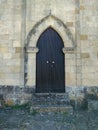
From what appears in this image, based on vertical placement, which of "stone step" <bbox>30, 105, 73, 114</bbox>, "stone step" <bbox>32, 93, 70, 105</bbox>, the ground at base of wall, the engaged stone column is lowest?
the ground at base of wall

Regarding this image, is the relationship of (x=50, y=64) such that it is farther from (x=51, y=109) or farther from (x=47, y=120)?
(x=47, y=120)

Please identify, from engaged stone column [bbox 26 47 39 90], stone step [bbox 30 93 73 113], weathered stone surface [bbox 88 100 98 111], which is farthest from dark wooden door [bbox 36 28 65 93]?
weathered stone surface [bbox 88 100 98 111]

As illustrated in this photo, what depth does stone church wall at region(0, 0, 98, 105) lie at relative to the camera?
11.5 m

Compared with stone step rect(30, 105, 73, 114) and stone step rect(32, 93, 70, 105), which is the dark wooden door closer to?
stone step rect(32, 93, 70, 105)

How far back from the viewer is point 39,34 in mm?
11719

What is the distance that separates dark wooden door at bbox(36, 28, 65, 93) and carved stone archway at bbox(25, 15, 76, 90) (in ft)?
0.66

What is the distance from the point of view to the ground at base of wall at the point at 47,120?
8.09 metres

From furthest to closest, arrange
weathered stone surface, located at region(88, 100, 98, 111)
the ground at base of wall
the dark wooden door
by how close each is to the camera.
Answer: the dark wooden door, weathered stone surface, located at region(88, 100, 98, 111), the ground at base of wall

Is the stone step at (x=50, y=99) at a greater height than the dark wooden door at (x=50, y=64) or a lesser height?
lesser

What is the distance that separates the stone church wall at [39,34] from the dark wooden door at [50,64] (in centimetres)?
23

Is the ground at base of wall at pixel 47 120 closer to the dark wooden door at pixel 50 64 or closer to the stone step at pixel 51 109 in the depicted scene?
the stone step at pixel 51 109

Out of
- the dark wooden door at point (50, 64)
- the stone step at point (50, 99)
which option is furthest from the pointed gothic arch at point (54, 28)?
the stone step at point (50, 99)

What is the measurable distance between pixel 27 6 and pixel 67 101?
4226 millimetres

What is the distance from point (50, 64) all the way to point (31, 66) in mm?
806
